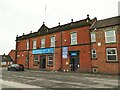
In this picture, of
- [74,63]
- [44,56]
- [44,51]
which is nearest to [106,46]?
[74,63]

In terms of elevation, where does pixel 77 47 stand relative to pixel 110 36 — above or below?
below

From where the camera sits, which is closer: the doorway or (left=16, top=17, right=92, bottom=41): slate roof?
(left=16, top=17, right=92, bottom=41): slate roof

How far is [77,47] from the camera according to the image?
31391 millimetres

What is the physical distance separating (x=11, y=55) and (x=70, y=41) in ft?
146

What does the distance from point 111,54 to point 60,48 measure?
35.4ft

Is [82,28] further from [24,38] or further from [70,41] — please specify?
[24,38]

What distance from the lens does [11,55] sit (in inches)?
2842

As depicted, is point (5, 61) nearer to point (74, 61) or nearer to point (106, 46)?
point (74, 61)

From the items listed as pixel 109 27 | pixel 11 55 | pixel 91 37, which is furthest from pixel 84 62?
pixel 11 55

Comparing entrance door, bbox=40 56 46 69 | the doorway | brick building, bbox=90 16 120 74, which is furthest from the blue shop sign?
brick building, bbox=90 16 120 74

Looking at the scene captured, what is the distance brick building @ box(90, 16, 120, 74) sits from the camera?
2588 centimetres

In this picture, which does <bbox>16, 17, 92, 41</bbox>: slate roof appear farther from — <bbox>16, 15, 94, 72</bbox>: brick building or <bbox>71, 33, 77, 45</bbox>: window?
<bbox>71, 33, 77, 45</bbox>: window

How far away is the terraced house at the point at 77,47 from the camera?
26734mm

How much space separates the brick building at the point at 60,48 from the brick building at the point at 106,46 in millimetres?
1254
